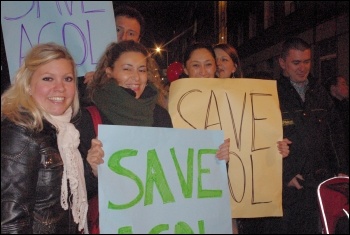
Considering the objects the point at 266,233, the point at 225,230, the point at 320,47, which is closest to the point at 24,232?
the point at 225,230

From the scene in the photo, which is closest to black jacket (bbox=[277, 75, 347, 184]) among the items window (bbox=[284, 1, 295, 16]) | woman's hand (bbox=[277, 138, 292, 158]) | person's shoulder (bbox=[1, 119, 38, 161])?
woman's hand (bbox=[277, 138, 292, 158])

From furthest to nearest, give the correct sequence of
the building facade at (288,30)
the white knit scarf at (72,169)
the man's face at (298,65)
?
1. the building facade at (288,30)
2. the man's face at (298,65)
3. the white knit scarf at (72,169)

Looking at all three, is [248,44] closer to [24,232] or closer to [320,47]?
[320,47]

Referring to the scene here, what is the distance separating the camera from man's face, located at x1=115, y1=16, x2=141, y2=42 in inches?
124

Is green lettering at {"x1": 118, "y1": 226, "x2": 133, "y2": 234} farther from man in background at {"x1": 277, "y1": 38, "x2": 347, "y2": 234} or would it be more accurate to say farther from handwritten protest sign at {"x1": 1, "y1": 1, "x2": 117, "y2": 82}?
man in background at {"x1": 277, "y1": 38, "x2": 347, "y2": 234}

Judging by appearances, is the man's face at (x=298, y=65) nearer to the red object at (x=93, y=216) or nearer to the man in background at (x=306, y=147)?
the man in background at (x=306, y=147)

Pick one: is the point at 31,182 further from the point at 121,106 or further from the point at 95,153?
the point at 121,106

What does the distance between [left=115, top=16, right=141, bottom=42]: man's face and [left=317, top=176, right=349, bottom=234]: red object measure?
1.61m

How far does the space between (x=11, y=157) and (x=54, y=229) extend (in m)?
0.36

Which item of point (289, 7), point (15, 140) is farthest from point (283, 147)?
point (289, 7)

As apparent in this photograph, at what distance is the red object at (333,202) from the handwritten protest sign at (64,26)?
160 centimetres

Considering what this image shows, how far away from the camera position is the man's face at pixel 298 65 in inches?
128

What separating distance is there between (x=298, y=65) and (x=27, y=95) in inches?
81.3

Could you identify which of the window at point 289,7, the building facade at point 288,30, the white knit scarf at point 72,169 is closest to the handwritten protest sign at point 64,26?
the white knit scarf at point 72,169
